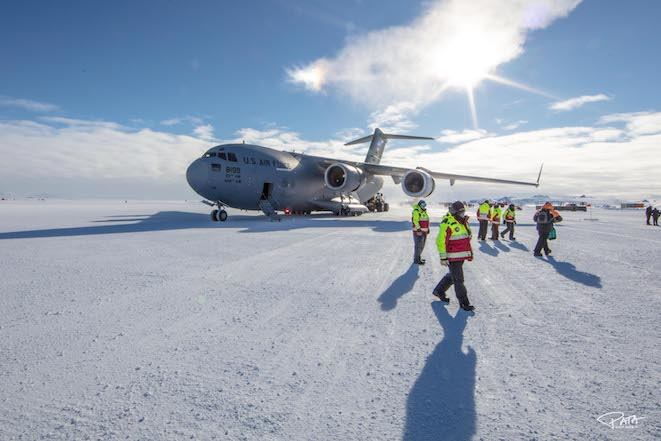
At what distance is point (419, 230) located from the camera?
7855mm

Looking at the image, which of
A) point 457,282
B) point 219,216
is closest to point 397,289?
point 457,282

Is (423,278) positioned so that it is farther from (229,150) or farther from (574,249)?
(229,150)

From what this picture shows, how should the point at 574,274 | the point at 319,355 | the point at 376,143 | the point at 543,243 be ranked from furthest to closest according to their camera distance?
the point at 376,143
the point at 543,243
the point at 574,274
the point at 319,355

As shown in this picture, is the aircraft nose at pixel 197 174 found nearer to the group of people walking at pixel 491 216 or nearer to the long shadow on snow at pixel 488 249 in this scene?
the group of people walking at pixel 491 216

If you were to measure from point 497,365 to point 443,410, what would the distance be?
96 centimetres

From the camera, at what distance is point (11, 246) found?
31.1 feet

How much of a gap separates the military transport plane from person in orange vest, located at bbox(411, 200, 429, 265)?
39.5 ft

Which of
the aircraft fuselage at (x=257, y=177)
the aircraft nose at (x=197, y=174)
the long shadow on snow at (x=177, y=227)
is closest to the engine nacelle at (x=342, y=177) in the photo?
the aircraft fuselage at (x=257, y=177)

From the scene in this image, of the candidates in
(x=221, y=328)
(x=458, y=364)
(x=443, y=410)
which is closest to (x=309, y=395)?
(x=443, y=410)

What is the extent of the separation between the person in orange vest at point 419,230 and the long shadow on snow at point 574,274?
9.14ft

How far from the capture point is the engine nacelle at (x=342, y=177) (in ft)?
70.2

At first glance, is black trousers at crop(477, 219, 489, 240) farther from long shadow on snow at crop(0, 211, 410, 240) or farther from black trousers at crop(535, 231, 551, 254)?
long shadow on snow at crop(0, 211, 410, 240)

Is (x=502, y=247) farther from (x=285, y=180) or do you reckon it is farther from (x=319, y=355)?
(x=285, y=180)

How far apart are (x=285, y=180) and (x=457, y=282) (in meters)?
16.6
